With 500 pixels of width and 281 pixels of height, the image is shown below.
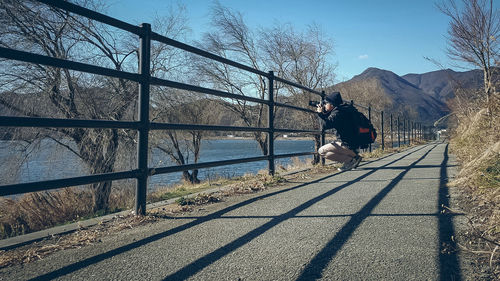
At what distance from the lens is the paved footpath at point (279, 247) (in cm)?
162

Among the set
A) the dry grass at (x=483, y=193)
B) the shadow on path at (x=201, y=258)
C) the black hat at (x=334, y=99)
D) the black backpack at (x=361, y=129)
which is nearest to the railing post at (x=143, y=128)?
the shadow on path at (x=201, y=258)

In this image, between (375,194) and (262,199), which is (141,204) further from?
(375,194)

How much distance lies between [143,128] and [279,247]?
5.42 feet

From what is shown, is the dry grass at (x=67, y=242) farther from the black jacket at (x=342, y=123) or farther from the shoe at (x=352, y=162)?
the shoe at (x=352, y=162)

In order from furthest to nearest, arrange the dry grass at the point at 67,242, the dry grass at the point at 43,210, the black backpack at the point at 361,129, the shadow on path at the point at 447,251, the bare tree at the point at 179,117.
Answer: the bare tree at the point at 179,117 < the black backpack at the point at 361,129 < the dry grass at the point at 43,210 < the dry grass at the point at 67,242 < the shadow on path at the point at 447,251

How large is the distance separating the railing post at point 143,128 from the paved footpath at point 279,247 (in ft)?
1.03

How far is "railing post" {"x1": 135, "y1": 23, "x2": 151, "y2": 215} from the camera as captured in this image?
9.15ft

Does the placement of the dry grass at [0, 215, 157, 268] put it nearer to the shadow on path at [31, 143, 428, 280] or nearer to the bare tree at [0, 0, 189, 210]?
the shadow on path at [31, 143, 428, 280]

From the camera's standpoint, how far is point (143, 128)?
2.85 metres

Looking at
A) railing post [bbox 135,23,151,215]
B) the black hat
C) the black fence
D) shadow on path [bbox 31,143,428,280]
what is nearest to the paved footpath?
shadow on path [bbox 31,143,428,280]

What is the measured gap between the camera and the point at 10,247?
1937 millimetres

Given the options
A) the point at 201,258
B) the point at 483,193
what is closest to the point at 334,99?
the point at 483,193

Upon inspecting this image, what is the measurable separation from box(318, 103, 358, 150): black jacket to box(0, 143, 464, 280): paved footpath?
1600mm

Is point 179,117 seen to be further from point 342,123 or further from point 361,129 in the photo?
point 361,129
